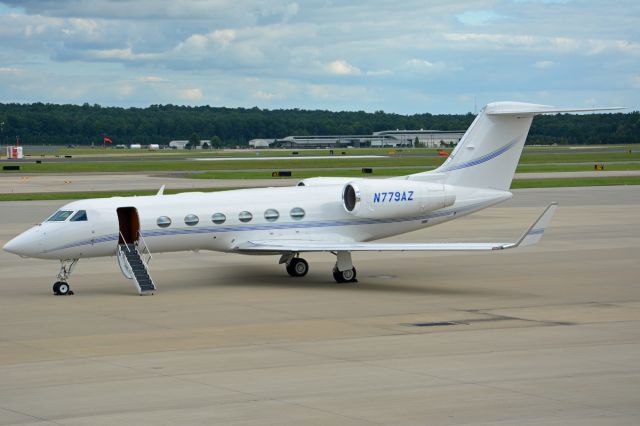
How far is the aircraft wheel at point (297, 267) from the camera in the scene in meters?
30.4

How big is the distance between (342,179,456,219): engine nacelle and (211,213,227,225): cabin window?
3.54m

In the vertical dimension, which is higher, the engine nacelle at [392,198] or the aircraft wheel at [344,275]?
the engine nacelle at [392,198]

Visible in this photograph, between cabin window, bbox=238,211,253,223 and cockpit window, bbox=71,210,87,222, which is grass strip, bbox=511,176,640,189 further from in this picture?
cockpit window, bbox=71,210,87,222

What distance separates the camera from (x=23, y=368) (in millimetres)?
18516

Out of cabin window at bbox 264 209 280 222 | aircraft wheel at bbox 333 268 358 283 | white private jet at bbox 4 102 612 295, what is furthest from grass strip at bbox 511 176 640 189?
cabin window at bbox 264 209 280 222

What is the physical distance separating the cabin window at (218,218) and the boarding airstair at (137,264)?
2.01 metres

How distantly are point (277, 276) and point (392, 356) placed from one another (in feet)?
39.1

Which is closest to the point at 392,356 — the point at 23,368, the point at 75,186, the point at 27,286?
the point at 23,368

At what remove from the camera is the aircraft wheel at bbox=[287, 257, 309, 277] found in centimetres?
3039

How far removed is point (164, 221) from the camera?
92.5 feet

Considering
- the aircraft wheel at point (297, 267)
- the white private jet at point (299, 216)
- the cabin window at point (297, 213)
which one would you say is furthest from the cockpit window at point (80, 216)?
the aircraft wheel at point (297, 267)

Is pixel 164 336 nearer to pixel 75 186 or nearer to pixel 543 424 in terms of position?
pixel 543 424

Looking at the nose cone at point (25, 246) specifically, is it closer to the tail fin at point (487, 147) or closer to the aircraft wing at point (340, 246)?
the aircraft wing at point (340, 246)

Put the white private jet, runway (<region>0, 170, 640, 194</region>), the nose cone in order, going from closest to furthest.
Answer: the nose cone → the white private jet → runway (<region>0, 170, 640, 194</region>)
